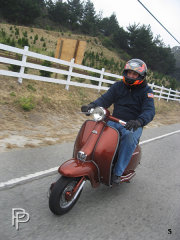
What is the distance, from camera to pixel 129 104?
13.5ft

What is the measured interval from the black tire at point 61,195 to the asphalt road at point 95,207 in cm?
11

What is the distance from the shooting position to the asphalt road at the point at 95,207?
2.87 metres

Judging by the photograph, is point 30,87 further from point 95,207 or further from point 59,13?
point 59,13

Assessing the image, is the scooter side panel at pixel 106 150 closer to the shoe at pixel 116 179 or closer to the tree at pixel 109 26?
the shoe at pixel 116 179

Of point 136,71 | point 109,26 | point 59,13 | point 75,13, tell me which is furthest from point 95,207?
point 109,26

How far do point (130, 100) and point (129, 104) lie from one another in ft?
0.22

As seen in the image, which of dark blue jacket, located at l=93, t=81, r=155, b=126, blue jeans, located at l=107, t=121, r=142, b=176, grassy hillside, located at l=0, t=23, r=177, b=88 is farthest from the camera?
grassy hillside, located at l=0, t=23, r=177, b=88

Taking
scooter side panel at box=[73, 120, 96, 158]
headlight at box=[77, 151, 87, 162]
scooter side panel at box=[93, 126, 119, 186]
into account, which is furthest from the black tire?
scooter side panel at box=[73, 120, 96, 158]

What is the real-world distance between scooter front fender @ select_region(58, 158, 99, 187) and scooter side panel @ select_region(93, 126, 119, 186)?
0.32 feet

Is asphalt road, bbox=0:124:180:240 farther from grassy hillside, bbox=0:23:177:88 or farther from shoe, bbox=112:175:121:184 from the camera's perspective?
grassy hillside, bbox=0:23:177:88

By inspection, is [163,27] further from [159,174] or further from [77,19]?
[77,19]

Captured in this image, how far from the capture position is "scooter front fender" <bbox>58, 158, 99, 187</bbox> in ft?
9.82

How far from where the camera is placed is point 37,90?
32.3 ft

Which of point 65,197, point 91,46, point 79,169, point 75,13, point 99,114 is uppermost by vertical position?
point 75,13
